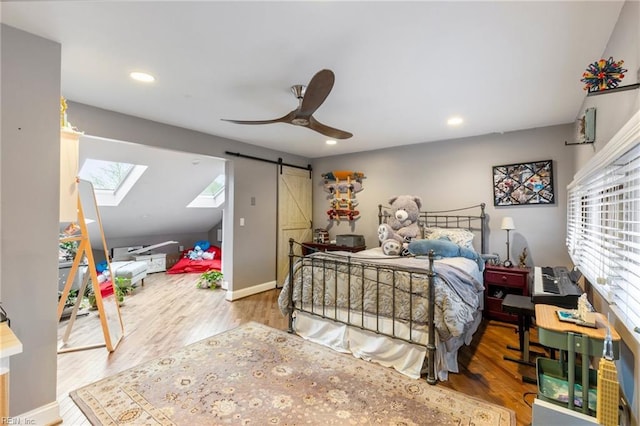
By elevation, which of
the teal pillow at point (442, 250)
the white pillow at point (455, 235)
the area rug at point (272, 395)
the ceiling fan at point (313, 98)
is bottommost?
the area rug at point (272, 395)

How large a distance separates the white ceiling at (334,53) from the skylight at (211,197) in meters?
3.47

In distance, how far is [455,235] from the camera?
3.81m

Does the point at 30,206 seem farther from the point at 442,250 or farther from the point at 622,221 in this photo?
the point at 442,250

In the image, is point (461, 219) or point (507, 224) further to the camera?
point (461, 219)

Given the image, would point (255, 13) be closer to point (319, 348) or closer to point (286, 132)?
point (286, 132)

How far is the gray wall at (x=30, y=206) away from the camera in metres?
1.71

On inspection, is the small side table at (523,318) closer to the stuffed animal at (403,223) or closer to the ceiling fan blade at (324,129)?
the stuffed animal at (403,223)

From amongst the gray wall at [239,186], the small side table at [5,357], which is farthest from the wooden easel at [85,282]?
the small side table at [5,357]

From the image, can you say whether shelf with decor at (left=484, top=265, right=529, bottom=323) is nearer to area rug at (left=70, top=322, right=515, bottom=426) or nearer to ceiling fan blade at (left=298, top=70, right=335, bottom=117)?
area rug at (left=70, top=322, right=515, bottom=426)

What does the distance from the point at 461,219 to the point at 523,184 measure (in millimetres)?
878

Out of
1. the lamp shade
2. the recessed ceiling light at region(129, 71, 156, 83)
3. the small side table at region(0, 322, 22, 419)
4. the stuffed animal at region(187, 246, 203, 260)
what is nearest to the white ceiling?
the recessed ceiling light at region(129, 71, 156, 83)

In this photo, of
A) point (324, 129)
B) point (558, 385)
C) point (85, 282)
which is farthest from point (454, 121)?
point (85, 282)

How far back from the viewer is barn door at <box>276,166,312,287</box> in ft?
17.0

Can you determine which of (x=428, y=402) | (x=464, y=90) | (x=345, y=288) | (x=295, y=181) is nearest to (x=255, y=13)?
(x=464, y=90)
